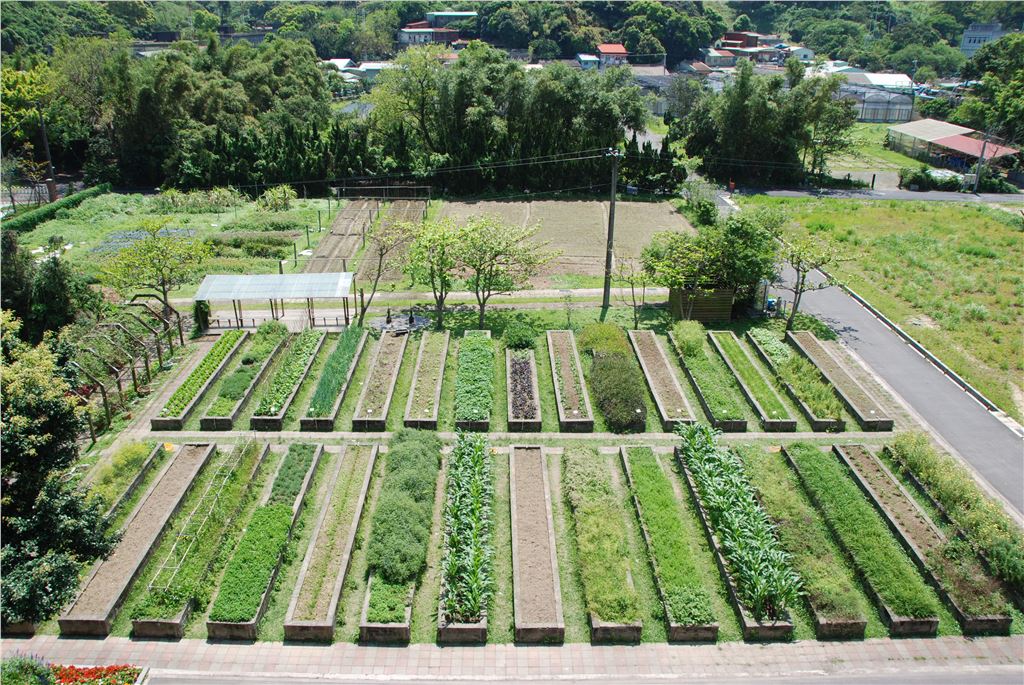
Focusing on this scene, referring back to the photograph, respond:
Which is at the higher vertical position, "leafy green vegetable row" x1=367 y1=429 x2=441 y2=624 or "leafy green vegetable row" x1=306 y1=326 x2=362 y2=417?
"leafy green vegetable row" x1=306 y1=326 x2=362 y2=417

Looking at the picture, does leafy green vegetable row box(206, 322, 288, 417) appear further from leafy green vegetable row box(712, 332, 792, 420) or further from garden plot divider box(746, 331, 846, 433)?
garden plot divider box(746, 331, 846, 433)

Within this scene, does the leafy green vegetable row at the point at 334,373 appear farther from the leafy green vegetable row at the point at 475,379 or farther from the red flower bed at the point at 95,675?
the red flower bed at the point at 95,675

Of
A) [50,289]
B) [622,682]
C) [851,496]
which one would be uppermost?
[50,289]

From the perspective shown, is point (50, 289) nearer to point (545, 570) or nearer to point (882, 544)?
point (545, 570)

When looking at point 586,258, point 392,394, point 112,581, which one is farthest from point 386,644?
point 586,258

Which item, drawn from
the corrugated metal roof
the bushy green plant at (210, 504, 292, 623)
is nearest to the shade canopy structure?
the bushy green plant at (210, 504, 292, 623)

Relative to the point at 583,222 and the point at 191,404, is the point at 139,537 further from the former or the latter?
the point at 583,222
